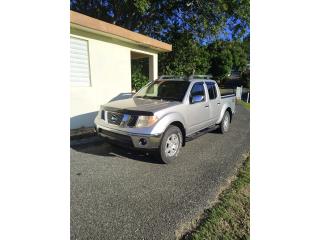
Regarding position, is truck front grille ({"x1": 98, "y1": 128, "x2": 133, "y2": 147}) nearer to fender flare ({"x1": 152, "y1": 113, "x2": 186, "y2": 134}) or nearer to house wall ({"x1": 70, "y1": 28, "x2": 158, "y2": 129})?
fender flare ({"x1": 152, "y1": 113, "x2": 186, "y2": 134})

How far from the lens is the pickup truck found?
3637mm

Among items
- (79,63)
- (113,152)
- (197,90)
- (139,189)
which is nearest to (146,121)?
(139,189)

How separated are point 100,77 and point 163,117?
4050mm

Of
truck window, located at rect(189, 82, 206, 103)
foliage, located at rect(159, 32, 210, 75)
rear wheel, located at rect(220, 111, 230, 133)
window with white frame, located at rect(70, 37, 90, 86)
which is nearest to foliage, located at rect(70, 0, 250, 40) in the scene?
foliage, located at rect(159, 32, 210, 75)

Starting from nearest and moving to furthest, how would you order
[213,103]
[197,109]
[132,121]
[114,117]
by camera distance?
1. [132,121]
2. [114,117]
3. [197,109]
4. [213,103]

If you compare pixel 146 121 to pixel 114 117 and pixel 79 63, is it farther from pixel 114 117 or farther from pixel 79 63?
pixel 79 63

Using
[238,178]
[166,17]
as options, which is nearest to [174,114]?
[238,178]

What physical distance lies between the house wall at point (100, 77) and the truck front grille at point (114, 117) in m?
2.66

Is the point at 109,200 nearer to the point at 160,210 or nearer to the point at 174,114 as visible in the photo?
the point at 160,210

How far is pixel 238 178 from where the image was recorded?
136 inches

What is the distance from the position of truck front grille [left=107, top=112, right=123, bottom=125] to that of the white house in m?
2.68

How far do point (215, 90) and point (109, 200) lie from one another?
14.1 ft

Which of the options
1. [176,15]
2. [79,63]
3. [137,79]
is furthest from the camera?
[176,15]

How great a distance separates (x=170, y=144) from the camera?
13.1 feet
